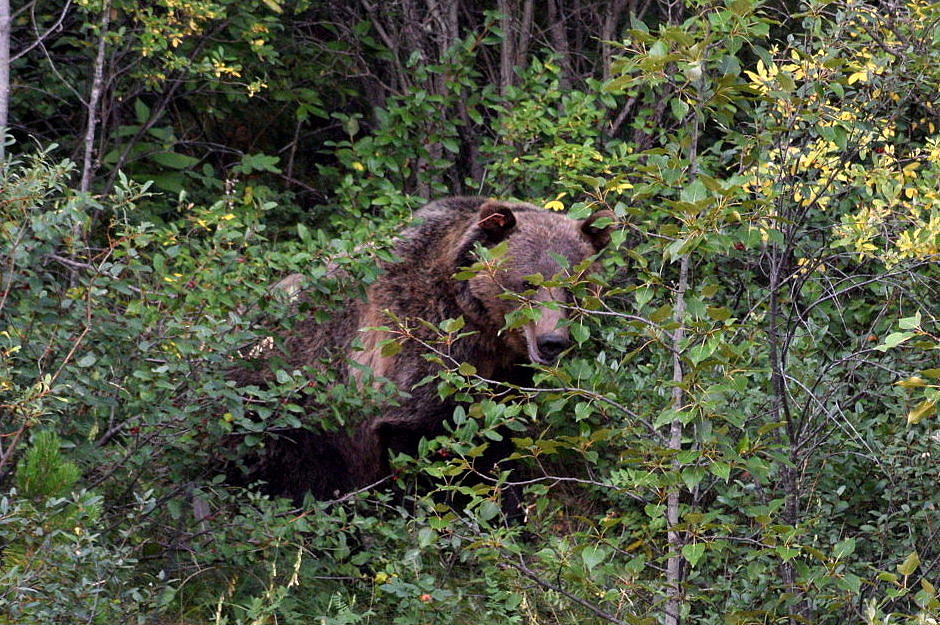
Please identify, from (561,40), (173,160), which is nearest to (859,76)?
(561,40)

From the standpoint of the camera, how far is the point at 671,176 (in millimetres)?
3307

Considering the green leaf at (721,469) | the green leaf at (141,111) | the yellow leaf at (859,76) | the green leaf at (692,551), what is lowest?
the green leaf at (692,551)

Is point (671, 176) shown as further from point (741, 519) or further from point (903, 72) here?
point (741, 519)

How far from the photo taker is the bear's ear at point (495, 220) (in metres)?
5.75

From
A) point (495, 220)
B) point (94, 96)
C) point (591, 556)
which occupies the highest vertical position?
point (94, 96)

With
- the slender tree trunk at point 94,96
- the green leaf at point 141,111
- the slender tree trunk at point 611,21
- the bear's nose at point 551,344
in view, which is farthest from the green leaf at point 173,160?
the bear's nose at point 551,344

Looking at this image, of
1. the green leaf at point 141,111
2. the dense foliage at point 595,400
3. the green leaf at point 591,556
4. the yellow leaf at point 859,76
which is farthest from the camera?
the green leaf at point 141,111

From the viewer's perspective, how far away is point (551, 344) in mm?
5457

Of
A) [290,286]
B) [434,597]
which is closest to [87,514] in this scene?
[434,597]

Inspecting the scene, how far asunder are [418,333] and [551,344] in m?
0.72

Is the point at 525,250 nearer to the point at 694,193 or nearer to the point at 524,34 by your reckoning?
the point at 524,34

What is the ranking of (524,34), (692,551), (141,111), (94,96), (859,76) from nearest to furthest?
(692,551), (859,76), (94,96), (141,111), (524,34)

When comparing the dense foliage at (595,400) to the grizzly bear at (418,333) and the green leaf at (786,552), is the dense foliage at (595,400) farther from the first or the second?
the grizzly bear at (418,333)

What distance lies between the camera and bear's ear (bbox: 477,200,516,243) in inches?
226
